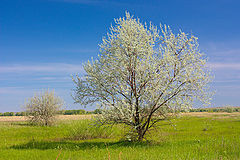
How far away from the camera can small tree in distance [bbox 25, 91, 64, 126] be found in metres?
32.9

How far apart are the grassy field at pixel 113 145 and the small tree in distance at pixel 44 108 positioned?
253 inches

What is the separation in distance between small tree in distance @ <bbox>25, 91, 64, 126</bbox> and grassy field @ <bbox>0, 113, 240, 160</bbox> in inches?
253

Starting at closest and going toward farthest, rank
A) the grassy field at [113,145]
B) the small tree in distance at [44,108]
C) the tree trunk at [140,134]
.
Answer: the grassy field at [113,145] → the tree trunk at [140,134] → the small tree in distance at [44,108]

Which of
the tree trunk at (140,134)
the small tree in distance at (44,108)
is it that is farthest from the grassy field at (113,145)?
the small tree in distance at (44,108)

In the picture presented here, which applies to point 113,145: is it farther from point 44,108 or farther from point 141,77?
point 44,108

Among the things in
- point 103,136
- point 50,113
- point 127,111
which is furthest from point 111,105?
point 50,113

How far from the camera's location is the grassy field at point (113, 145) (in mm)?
10359

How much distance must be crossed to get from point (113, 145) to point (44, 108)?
21424 millimetres

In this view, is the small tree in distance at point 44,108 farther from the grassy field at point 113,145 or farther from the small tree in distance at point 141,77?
the small tree in distance at point 141,77

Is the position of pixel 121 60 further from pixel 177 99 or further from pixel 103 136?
pixel 103 136

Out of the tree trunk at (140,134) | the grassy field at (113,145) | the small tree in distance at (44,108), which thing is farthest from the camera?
the small tree in distance at (44,108)

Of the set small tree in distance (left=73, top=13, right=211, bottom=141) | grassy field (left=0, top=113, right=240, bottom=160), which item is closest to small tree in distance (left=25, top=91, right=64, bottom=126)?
grassy field (left=0, top=113, right=240, bottom=160)

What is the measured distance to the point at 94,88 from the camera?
14781mm

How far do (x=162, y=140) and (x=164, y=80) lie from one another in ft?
15.2
